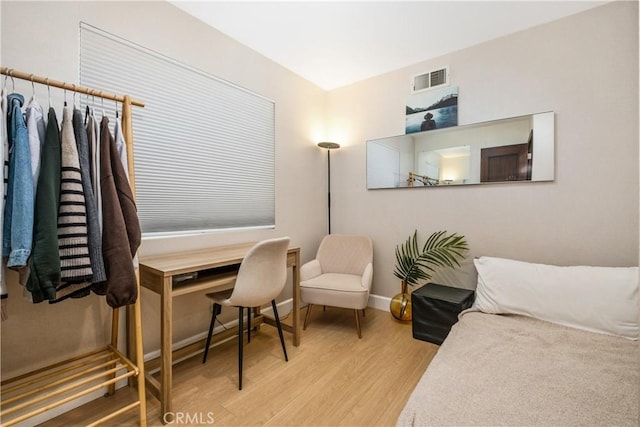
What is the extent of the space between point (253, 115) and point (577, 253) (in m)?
2.86

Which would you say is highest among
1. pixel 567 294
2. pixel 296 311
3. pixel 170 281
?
pixel 170 281

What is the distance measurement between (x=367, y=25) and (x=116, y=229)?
225 cm

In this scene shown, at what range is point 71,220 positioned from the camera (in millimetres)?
1160

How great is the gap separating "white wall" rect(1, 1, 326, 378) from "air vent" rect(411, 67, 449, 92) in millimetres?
1121

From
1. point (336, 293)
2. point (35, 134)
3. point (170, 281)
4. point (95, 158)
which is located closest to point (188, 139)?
point (95, 158)

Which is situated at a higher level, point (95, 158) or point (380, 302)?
point (95, 158)

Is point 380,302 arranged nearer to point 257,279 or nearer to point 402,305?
point 402,305

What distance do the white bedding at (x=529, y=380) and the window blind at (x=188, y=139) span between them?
6.10ft

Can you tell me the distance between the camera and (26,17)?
1.43m

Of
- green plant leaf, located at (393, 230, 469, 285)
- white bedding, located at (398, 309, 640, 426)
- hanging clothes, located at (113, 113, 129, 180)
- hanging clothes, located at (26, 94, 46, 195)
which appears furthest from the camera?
green plant leaf, located at (393, 230, 469, 285)

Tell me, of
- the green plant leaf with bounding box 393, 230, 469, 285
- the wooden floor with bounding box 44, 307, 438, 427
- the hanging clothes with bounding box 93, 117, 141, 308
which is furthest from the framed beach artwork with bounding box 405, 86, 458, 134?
the hanging clothes with bounding box 93, 117, 141, 308

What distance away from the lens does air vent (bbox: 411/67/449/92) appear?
2627mm

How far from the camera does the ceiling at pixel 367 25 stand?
2.02m

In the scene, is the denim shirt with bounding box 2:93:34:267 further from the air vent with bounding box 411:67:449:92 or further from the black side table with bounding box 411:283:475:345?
the air vent with bounding box 411:67:449:92
